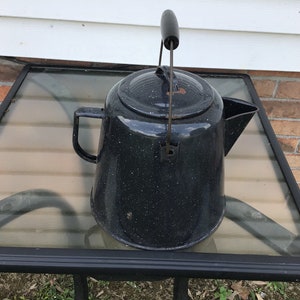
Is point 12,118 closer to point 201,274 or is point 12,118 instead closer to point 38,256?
point 38,256

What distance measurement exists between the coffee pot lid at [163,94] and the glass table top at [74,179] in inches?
9.6

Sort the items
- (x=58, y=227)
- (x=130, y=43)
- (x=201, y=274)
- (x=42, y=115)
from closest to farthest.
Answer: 1. (x=201, y=274)
2. (x=58, y=227)
3. (x=42, y=115)
4. (x=130, y=43)

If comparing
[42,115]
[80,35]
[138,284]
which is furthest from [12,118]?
[138,284]

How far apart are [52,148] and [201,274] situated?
0.51 meters

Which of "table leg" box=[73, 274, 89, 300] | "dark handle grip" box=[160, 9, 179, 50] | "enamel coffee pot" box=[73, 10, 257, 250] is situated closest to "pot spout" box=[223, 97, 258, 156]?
"enamel coffee pot" box=[73, 10, 257, 250]

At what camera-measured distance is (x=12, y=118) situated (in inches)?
42.2

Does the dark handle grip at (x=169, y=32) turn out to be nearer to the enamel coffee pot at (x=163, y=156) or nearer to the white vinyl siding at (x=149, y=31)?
the enamel coffee pot at (x=163, y=156)

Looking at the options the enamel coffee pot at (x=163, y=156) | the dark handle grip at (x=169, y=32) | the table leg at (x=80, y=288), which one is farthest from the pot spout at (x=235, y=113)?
the table leg at (x=80, y=288)

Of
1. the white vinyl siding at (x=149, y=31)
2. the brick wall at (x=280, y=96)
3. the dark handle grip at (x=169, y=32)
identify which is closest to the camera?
the dark handle grip at (x=169, y=32)

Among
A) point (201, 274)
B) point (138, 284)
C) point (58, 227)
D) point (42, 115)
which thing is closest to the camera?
point (201, 274)

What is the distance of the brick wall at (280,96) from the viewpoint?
1.35 metres

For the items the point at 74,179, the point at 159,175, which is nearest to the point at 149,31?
the point at 74,179

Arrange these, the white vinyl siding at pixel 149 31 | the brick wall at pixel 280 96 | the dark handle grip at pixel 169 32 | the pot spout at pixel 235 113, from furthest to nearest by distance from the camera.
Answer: the brick wall at pixel 280 96
the white vinyl siding at pixel 149 31
the pot spout at pixel 235 113
the dark handle grip at pixel 169 32

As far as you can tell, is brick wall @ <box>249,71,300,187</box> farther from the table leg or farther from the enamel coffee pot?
the table leg
